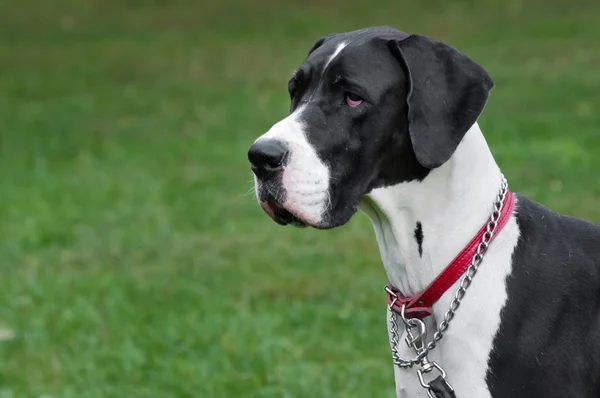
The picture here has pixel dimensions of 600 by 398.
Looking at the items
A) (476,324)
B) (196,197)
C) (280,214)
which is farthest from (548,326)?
(196,197)

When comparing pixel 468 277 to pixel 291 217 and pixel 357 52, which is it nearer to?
pixel 291 217

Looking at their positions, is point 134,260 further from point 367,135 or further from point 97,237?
point 367,135

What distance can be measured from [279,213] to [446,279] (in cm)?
60

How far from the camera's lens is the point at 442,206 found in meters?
3.79

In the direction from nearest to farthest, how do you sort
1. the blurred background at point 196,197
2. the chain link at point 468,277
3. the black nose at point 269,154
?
the black nose at point 269,154 → the chain link at point 468,277 → the blurred background at point 196,197

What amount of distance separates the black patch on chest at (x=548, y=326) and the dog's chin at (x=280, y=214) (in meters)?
0.73

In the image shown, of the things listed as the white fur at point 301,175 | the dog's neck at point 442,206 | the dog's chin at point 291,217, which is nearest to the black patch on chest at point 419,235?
the dog's neck at point 442,206

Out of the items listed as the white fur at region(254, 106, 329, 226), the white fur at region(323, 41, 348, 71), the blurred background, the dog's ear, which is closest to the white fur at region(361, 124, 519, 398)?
the dog's ear

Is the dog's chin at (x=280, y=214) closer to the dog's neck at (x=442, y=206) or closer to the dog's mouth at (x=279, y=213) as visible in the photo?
the dog's mouth at (x=279, y=213)

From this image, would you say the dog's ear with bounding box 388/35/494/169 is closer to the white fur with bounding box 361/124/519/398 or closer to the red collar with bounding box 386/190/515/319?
the white fur with bounding box 361/124/519/398

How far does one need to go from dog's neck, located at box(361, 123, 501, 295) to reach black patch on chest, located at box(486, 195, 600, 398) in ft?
0.64

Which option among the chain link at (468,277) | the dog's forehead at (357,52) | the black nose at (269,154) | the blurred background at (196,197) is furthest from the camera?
the blurred background at (196,197)

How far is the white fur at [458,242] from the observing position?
3.69 meters

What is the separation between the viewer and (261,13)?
21469mm
